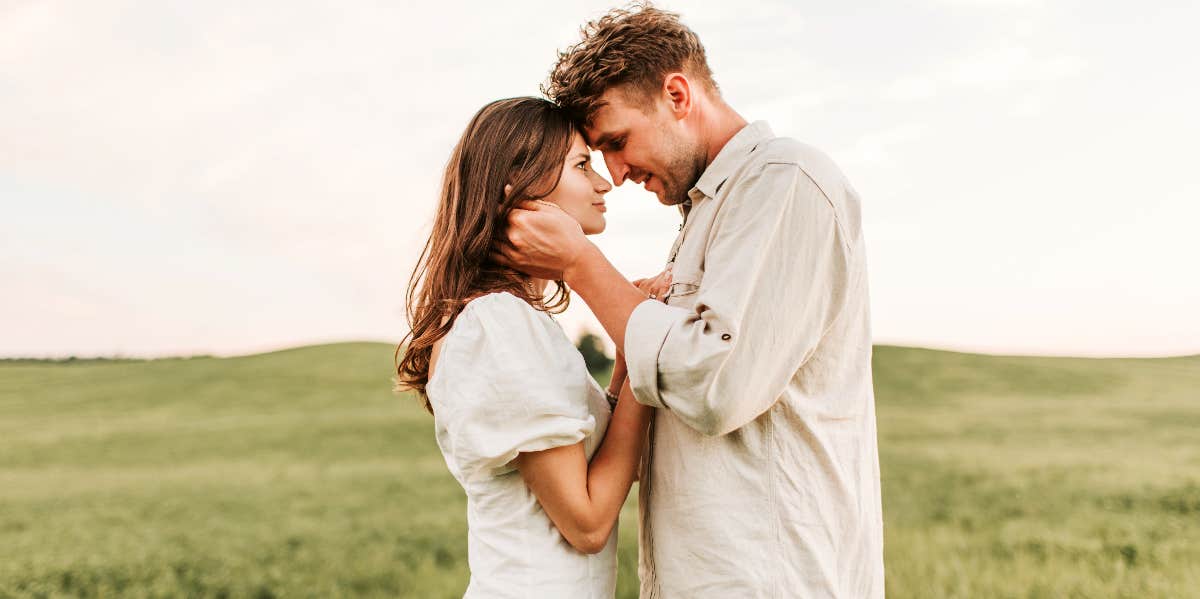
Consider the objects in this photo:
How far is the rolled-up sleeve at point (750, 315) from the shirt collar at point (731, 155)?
39cm

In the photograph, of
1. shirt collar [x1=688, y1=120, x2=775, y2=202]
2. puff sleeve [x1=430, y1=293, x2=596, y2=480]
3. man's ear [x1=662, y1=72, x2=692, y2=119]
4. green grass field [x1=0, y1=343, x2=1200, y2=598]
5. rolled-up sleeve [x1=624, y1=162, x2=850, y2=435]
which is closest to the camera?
rolled-up sleeve [x1=624, y1=162, x2=850, y2=435]

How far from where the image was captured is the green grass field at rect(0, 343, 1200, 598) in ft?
30.4

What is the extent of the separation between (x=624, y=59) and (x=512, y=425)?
126cm

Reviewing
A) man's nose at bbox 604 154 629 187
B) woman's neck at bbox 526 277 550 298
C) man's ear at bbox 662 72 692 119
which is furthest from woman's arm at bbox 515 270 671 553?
man's ear at bbox 662 72 692 119

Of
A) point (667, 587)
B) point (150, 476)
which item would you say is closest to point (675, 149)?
point (667, 587)

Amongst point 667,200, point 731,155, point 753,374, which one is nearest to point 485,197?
point 667,200

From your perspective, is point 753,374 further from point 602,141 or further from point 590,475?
point 602,141

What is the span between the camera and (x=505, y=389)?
8.56 feet

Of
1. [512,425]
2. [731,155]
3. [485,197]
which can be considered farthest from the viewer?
[485,197]

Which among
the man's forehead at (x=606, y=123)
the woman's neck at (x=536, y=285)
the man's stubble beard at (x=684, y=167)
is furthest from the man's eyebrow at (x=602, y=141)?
the woman's neck at (x=536, y=285)

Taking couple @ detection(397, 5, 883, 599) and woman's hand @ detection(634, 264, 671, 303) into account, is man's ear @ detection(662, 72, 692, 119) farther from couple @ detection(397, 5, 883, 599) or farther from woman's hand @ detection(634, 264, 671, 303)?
woman's hand @ detection(634, 264, 671, 303)

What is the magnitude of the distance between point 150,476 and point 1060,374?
20.6 m

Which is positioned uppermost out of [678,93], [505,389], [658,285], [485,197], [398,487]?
[678,93]

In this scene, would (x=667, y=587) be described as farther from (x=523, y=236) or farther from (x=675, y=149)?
(x=675, y=149)
